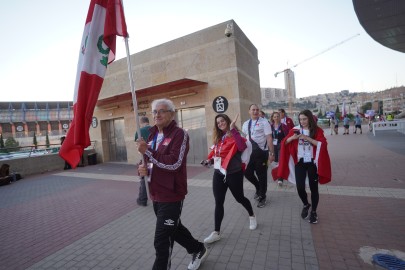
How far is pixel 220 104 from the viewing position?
1030cm

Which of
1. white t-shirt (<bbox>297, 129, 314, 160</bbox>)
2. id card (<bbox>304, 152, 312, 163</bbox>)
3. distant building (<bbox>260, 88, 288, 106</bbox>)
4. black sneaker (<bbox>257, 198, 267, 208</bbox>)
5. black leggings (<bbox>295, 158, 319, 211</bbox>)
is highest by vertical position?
distant building (<bbox>260, 88, 288, 106</bbox>)

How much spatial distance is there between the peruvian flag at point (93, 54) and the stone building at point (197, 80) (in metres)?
7.18

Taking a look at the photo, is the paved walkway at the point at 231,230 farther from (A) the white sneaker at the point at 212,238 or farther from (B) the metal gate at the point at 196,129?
(B) the metal gate at the point at 196,129

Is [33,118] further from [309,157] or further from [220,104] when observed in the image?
[309,157]

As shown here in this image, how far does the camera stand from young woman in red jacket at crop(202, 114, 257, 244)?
3.58m

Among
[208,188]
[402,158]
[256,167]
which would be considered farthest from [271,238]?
[402,158]

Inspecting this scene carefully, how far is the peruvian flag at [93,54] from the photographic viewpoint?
8.87ft

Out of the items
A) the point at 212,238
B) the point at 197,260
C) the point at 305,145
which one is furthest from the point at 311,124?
the point at 197,260

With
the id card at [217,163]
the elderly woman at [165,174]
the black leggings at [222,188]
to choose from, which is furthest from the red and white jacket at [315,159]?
the elderly woman at [165,174]

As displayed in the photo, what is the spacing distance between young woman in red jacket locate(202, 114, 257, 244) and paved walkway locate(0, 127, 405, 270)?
435 mm

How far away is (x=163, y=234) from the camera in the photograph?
7.89 ft

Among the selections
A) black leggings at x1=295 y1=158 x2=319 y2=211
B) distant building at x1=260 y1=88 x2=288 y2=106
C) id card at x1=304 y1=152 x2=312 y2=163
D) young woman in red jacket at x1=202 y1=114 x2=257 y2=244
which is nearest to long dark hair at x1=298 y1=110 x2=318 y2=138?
id card at x1=304 y1=152 x2=312 y2=163

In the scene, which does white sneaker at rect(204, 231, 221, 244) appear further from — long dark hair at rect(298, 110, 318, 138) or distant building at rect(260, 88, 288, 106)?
distant building at rect(260, 88, 288, 106)

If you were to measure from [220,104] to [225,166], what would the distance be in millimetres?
6966
